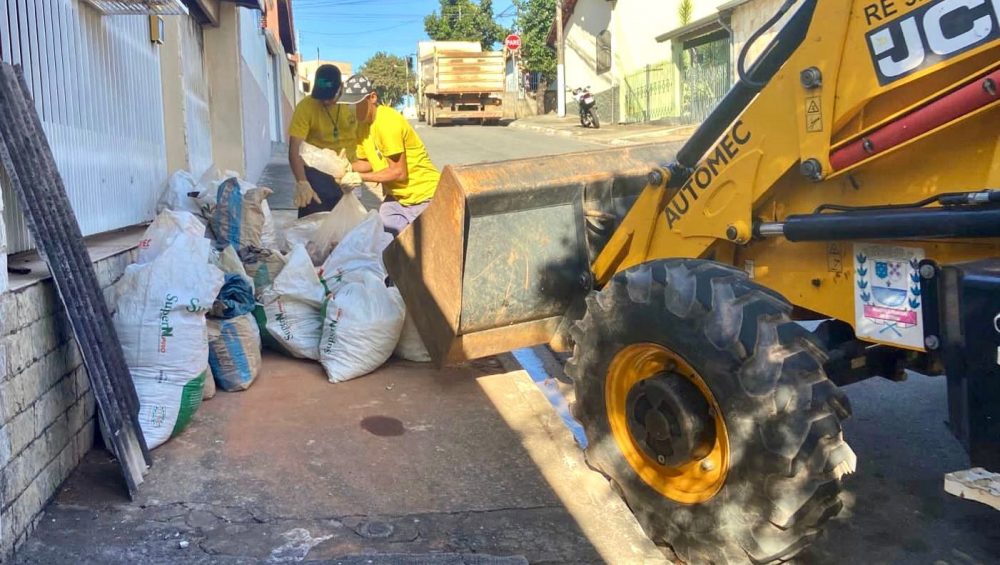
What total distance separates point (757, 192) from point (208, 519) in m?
2.31

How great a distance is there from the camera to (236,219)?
6.08 metres

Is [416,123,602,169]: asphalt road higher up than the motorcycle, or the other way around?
the motorcycle

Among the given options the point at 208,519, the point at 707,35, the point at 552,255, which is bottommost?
the point at 208,519

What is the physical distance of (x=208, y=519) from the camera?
3.20 m

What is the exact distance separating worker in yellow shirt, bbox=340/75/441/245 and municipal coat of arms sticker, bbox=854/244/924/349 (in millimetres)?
3588

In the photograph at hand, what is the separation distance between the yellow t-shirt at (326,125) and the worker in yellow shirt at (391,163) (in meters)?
0.35

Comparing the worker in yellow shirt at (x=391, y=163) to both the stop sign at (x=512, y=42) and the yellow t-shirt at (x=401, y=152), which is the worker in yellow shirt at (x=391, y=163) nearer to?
the yellow t-shirt at (x=401, y=152)

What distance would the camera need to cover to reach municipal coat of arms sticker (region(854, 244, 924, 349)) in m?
2.58

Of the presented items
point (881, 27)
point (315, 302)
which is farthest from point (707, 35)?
point (881, 27)

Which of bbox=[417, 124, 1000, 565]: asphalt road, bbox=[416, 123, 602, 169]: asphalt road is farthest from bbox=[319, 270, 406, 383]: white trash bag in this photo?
bbox=[416, 123, 602, 169]: asphalt road

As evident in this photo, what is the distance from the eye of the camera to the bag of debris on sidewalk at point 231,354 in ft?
14.9

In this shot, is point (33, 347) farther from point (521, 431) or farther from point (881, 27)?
point (881, 27)

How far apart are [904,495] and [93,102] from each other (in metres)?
4.63

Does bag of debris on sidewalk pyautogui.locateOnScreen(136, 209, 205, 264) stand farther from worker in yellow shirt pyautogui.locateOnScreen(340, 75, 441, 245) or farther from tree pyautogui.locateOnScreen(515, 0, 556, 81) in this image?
tree pyautogui.locateOnScreen(515, 0, 556, 81)
